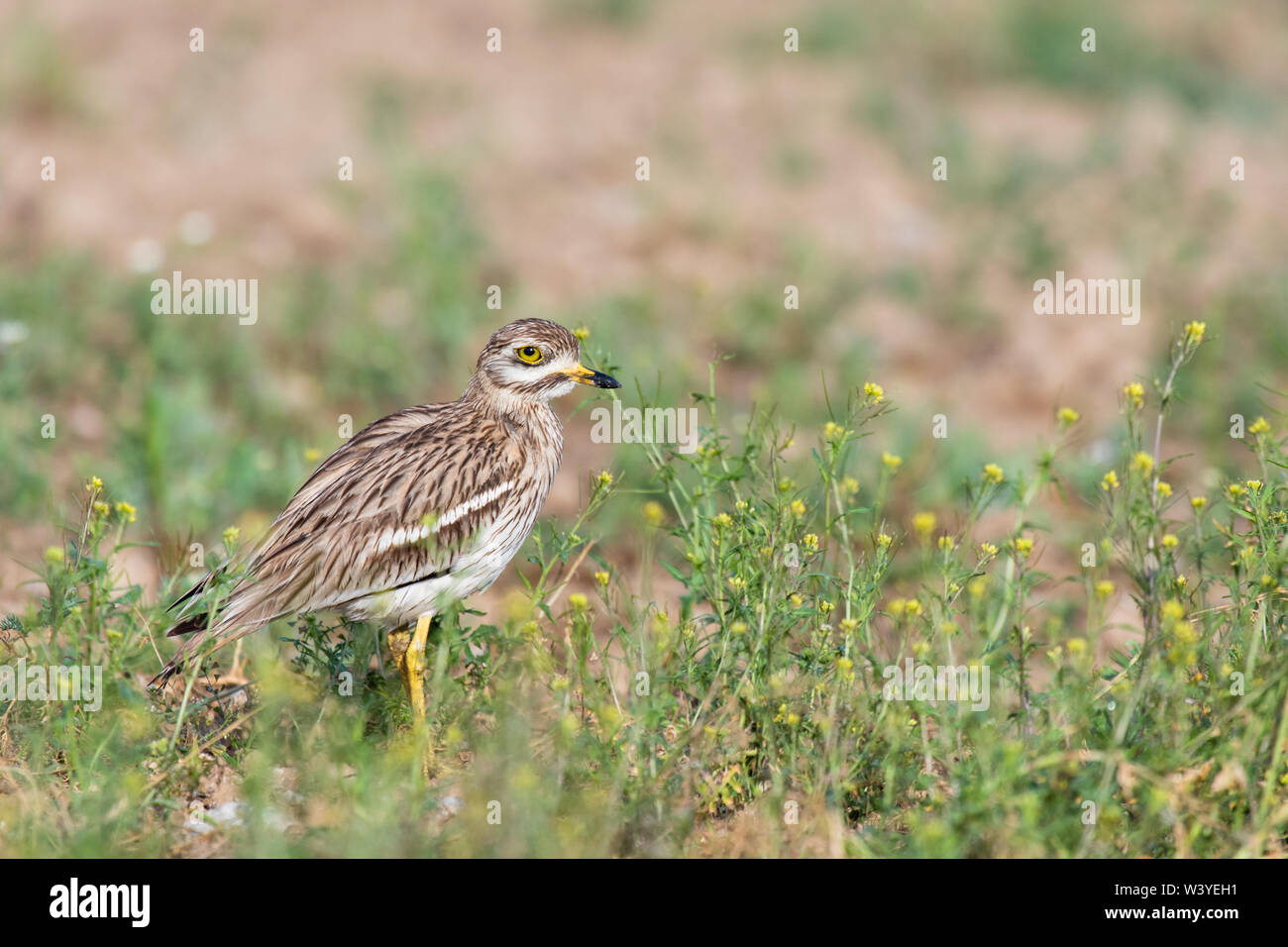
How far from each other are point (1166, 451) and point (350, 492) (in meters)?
5.50

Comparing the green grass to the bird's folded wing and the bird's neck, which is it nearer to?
the bird's folded wing

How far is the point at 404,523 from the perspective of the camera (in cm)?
500

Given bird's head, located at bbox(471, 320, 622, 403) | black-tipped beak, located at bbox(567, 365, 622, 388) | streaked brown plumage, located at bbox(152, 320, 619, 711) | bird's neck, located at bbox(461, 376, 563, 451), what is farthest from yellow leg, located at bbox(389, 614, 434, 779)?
black-tipped beak, located at bbox(567, 365, 622, 388)

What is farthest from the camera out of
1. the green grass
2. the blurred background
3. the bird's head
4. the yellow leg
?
the blurred background

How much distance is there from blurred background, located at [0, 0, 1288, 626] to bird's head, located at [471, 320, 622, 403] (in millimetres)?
1226

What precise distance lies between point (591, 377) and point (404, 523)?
934 mm

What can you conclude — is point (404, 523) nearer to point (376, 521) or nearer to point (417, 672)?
point (376, 521)

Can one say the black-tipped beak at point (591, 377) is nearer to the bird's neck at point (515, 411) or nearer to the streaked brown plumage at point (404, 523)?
the streaked brown plumage at point (404, 523)

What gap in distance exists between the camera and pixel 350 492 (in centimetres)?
506

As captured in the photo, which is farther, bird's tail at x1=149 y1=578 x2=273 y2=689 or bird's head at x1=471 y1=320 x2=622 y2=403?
bird's head at x1=471 y1=320 x2=622 y2=403

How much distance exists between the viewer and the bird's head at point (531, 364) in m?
5.43

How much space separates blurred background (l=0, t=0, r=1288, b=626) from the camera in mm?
8180
